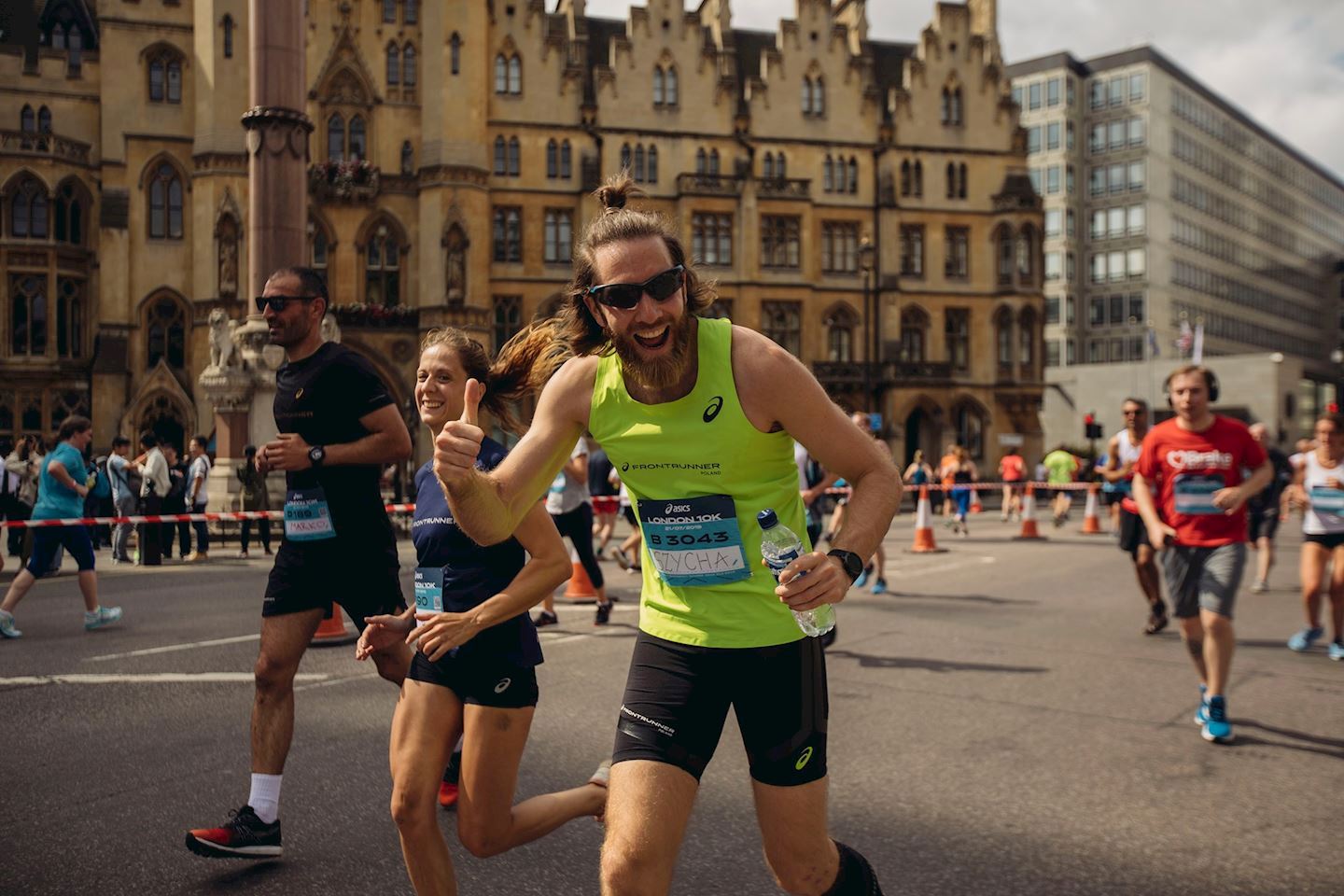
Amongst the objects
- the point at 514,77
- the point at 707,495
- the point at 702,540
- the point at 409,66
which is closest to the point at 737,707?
the point at 702,540

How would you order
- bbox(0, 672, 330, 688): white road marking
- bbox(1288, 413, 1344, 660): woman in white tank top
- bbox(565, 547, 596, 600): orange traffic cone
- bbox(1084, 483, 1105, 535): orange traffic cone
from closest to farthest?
bbox(0, 672, 330, 688): white road marking
bbox(1288, 413, 1344, 660): woman in white tank top
bbox(565, 547, 596, 600): orange traffic cone
bbox(1084, 483, 1105, 535): orange traffic cone

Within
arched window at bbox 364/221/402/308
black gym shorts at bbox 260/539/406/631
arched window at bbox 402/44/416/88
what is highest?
arched window at bbox 402/44/416/88

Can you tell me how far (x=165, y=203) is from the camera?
37625 millimetres

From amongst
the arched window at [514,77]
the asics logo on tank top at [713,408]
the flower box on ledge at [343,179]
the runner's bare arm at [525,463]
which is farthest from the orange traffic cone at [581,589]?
the arched window at [514,77]

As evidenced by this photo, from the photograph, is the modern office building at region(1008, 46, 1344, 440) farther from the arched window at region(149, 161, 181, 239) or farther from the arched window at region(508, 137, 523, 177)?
the arched window at region(149, 161, 181, 239)

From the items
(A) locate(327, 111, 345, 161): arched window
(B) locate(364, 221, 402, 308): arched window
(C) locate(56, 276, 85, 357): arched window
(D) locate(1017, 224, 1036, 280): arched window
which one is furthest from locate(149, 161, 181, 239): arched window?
(D) locate(1017, 224, 1036, 280): arched window

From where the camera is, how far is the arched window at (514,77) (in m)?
41.1

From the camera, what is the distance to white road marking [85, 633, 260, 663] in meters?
8.48

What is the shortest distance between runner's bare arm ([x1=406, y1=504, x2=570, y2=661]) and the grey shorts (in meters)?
3.92

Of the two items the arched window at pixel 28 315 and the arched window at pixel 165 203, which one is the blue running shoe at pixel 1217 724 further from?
the arched window at pixel 28 315

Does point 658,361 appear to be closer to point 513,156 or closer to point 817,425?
point 817,425

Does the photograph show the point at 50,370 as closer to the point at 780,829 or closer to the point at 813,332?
the point at 813,332

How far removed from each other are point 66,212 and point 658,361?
4037 centimetres

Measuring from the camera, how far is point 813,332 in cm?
4416
